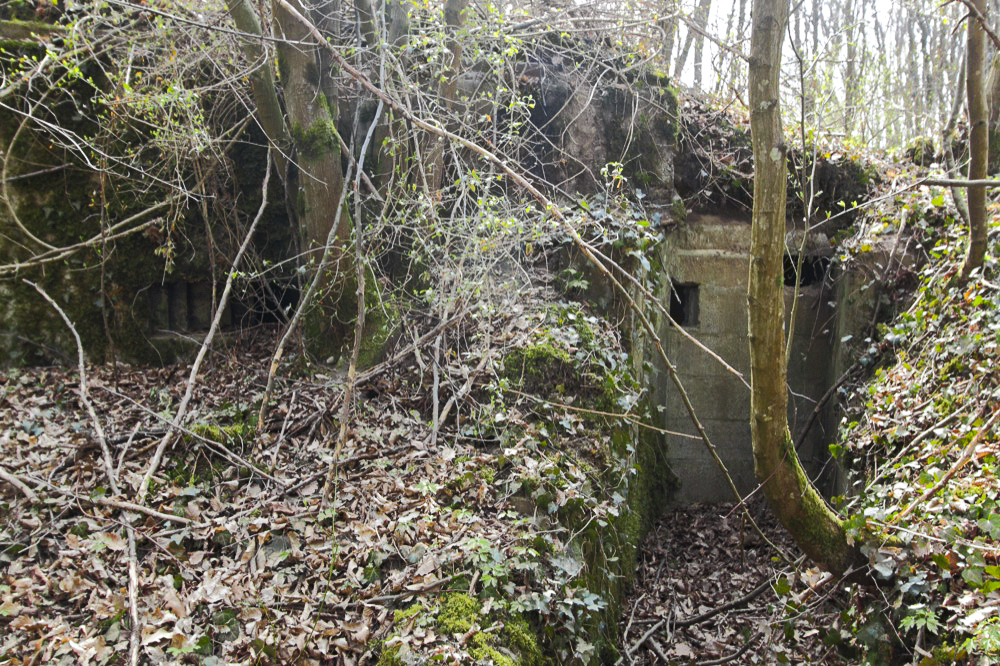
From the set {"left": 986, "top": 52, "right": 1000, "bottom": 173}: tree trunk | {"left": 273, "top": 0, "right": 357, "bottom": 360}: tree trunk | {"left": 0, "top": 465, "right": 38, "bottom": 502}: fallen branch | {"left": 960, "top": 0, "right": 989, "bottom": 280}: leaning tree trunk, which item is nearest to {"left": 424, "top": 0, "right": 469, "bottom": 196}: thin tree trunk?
{"left": 273, "top": 0, "right": 357, "bottom": 360}: tree trunk

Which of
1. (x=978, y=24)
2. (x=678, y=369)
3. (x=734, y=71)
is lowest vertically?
(x=678, y=369)

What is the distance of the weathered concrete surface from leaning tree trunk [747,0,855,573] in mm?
3688

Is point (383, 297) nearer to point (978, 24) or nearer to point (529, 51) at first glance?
point (529, 51)

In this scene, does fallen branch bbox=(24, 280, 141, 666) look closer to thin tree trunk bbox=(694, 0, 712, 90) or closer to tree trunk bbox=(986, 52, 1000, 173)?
tree trunk bbox=(986, 52, 1000, 173)

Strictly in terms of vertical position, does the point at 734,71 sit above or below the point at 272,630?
above

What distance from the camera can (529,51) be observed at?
735cm

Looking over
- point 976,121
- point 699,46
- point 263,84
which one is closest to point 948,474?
point 976,121

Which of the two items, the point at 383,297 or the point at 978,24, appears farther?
the point at 383,297

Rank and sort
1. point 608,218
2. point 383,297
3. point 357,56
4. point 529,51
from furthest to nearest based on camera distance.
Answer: point 529,51 → point 608,218 → point 383,297 → point 357,56

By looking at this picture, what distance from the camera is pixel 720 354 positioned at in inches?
311

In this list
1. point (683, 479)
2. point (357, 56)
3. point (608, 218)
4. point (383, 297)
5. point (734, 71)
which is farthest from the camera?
point (734, 71)

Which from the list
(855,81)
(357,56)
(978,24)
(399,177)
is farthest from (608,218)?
(855,81)

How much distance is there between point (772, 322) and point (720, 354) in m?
4.28

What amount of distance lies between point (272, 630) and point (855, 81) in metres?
10.8
